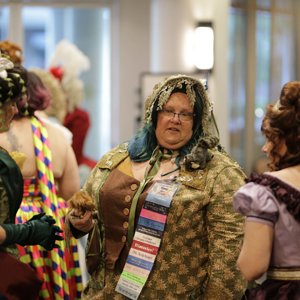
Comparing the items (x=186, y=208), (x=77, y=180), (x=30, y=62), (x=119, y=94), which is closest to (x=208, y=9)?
(x=119, y=94)

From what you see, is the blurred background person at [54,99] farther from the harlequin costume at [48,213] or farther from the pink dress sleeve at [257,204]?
the pink dress sleeve at [257,204]

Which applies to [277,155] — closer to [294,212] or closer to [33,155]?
[294,212]

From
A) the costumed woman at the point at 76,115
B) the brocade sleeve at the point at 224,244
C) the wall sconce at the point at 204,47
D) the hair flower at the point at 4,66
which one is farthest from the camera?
the wall sconce at the point at 204,47

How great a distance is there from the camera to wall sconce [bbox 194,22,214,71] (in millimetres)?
8094

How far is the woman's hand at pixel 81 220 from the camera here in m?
3.04

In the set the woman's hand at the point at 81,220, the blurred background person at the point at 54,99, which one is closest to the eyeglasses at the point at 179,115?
the woman's hand at the point at 81,220

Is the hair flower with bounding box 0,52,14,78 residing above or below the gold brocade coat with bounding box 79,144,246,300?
above

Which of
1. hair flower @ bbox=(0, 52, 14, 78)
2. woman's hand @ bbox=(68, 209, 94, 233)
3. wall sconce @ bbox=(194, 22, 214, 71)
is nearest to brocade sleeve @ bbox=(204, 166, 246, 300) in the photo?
woman's hand @ bbox=(68, 209, 94, 233)

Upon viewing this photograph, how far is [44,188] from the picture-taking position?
3.71 m

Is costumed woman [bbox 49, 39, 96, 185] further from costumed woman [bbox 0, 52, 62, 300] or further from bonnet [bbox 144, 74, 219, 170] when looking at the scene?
costumed woman [bbox 0, 52, 62, 300]

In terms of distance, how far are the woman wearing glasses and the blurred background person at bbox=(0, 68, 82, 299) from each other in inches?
18.5

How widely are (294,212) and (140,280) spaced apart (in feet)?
2.57

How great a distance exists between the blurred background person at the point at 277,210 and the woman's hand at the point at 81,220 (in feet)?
2.36

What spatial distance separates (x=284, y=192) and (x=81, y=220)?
0.86 metres
